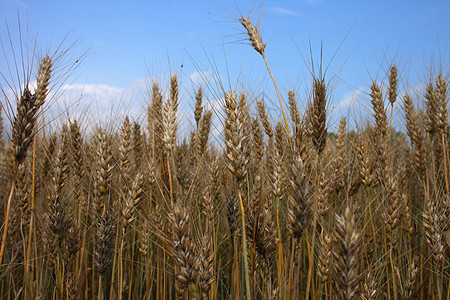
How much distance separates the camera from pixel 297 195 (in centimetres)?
179

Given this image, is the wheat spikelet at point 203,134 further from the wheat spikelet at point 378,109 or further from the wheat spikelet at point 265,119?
the wheat spikelet at point 378,109

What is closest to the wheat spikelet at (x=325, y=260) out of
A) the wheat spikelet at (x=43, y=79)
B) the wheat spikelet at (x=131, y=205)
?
the wheat spikelet at (x=131, y=205)

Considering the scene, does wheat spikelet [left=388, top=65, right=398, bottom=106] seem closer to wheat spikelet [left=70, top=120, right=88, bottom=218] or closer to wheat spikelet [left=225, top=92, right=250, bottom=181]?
wheat spikelet [left=225, top=92, right=250, bottom=181]

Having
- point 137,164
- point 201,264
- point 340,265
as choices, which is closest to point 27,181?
point 137,164

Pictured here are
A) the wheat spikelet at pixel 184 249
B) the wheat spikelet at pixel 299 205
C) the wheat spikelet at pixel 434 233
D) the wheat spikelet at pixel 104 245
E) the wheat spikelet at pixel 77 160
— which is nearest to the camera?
the wheat spikelet at pixel 184 249

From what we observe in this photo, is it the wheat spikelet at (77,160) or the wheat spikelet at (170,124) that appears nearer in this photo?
the wheat spikelet at (170,124)

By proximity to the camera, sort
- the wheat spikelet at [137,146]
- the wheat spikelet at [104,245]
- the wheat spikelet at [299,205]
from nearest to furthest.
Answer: the wheat spikelet at [299,205] < the wheat spikelet at [104,245] < the wheat spikelet at [137,146]

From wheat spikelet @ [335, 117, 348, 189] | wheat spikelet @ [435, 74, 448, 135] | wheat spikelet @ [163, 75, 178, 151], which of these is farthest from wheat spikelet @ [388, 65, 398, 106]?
wheat spikelet @ [163, 75, 178, 151]

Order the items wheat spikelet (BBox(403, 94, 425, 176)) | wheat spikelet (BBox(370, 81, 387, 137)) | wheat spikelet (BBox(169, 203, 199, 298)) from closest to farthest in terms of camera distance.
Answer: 1. wheat spikelet (BBox(169, 203, 199, 298))
2. wheat spikelet (BBox(370, 81, 387, 137))
3. wheat spikelet (BBox(403, 94, 425, 176))

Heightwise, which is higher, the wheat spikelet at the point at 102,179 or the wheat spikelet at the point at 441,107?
the wheat spikelet at the point at 441,107

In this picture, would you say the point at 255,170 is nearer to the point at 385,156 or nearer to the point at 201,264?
the point at 385,156

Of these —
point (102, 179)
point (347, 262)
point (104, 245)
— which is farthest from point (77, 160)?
point (347, 262)

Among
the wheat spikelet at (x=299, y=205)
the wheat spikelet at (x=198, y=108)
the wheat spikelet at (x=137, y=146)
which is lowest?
the wheat spikelet at (x=299, y=205)

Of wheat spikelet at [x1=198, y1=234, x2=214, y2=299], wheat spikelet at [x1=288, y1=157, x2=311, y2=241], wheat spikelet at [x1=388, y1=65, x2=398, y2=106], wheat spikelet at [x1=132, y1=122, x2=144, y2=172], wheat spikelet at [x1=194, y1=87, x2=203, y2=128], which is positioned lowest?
wheat spikelet at [x1=198, y1=234, x2=214, y2=299]
